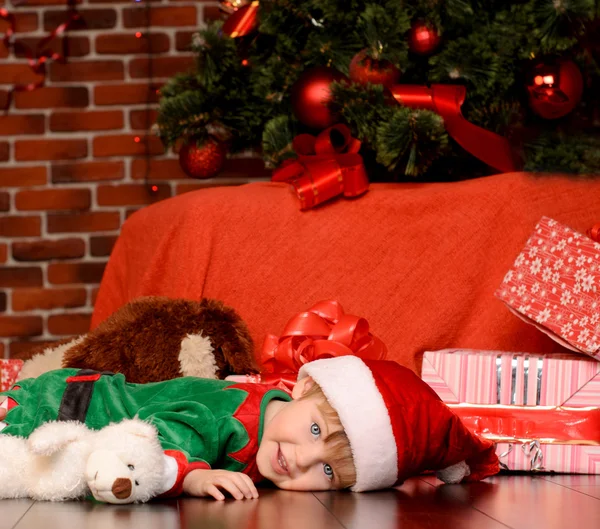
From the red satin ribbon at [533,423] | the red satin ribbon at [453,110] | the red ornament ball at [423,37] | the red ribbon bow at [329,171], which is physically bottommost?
the red satin ribbon at [533,423]

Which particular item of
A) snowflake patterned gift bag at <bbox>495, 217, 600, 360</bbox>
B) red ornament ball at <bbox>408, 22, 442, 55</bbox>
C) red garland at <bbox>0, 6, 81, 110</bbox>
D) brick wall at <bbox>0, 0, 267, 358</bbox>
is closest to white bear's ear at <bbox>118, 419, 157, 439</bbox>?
snowflake patterned gift bag at <bbox>495, 217, 600, 360</bbox>

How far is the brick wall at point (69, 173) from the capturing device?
265 cm

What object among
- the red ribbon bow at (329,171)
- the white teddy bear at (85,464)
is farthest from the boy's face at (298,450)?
the red ribbon bow at (329,171)

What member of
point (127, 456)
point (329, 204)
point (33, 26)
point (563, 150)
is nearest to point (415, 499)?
point (127, 456)

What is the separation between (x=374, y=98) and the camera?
1901 mm

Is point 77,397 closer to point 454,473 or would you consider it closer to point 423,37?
point 454,473

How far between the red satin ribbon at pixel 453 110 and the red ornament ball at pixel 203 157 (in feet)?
1.66

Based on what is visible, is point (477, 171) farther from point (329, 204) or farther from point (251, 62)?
point (251, 62)

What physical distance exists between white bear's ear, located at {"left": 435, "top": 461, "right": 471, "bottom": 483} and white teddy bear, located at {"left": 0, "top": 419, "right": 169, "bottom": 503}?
17.5 inches

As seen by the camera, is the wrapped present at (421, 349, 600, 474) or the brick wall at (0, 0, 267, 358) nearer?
the wrapped present at (421, 349, 600, 474)

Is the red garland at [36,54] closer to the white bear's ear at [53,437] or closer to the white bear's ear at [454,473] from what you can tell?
the white bear's ear at [53,437]

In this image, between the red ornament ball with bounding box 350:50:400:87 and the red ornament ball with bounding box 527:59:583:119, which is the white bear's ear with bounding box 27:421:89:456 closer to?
the red ornament ball with bounding box 350:50:400:87

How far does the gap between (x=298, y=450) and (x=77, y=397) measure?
0.43m

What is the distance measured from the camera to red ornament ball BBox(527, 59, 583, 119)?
1.91 m
